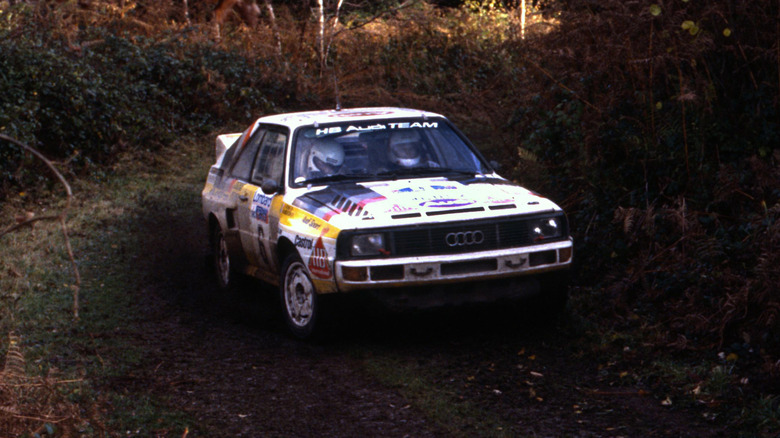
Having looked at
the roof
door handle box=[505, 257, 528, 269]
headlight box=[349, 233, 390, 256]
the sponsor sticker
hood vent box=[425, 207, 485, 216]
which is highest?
the roof

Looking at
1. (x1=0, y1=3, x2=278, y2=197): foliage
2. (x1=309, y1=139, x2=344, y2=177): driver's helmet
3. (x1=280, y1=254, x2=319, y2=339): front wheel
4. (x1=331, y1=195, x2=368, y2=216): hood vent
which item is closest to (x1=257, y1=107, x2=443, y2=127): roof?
(x1=309, y1=139, x2=344, y2=177): driver's helmet

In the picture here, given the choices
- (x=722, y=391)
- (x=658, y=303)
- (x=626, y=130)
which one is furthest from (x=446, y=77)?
(x=722, y=391)

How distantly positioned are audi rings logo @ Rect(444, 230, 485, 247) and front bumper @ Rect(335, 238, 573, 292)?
3.6 inches

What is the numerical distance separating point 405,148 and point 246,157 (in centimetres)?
172

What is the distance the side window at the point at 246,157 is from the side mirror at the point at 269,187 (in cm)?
92

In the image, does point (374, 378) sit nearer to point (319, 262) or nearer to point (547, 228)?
point (319, 262)

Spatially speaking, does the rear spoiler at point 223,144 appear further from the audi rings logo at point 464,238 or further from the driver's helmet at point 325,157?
the audi rings logo at point 464,238

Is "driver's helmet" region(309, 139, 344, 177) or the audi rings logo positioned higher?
"driver's helmet" region(309, 139, 344, 177)

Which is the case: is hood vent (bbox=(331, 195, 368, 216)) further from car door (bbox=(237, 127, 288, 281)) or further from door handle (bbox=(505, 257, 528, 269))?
door handle (bbox=(505, 257, 528, 269))

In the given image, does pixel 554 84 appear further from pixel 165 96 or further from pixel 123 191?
pixel 165 96

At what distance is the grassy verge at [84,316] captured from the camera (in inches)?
219

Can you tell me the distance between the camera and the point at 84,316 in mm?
8344

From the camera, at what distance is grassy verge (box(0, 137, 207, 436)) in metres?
5.57

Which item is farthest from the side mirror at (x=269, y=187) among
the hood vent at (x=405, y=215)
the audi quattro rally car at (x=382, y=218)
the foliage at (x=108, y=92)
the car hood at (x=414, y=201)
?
the foliage at (x=108, y=92)
